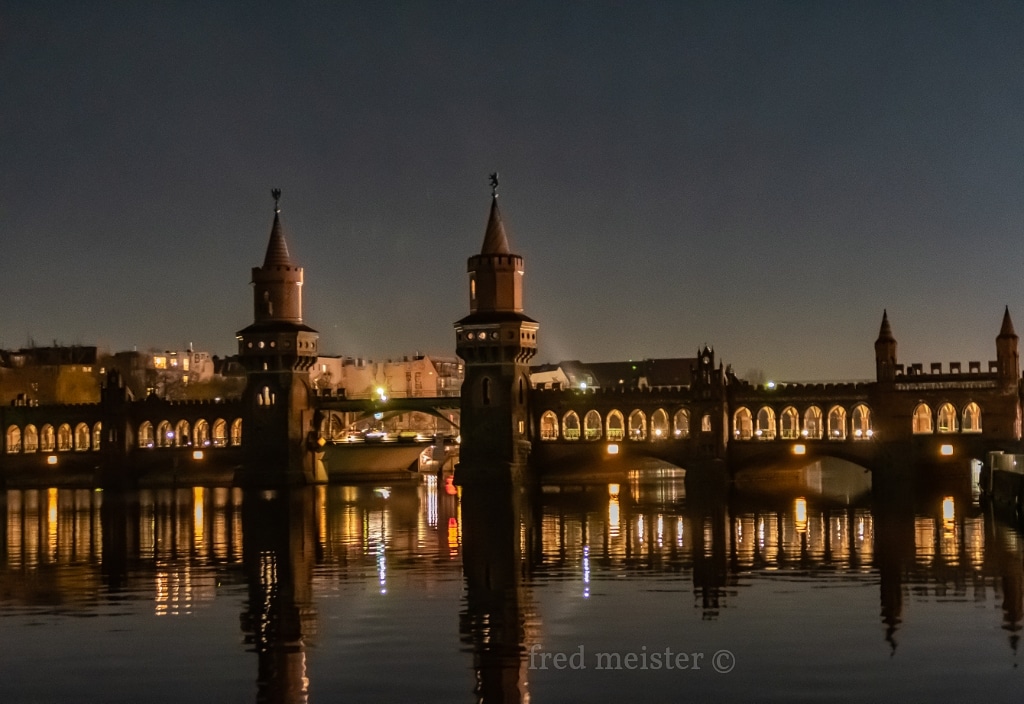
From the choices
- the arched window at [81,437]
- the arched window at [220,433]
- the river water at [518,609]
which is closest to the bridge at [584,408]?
the arched window at [220,433]

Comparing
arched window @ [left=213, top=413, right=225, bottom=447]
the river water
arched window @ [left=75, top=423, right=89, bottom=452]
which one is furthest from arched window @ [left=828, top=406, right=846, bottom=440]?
arched window @ [left=75, top=423, right=89, bottom=452]

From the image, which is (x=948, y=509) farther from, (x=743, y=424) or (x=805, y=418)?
(x=743, y=424)

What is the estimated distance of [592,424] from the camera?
11512 cm

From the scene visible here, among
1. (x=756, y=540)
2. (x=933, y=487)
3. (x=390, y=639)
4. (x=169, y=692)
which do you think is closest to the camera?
(x=169, y=692)

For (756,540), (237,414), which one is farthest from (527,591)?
(237,414)

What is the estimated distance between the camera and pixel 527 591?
140ft

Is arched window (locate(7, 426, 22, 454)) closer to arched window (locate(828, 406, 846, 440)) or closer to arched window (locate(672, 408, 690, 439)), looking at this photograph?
arched window (locate(672, 408, 690, 439))

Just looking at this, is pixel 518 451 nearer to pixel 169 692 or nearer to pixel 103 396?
pixel 103 396

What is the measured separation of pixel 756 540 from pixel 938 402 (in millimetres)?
48711

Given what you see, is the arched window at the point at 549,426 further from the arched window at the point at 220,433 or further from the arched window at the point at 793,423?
the arched window at the point at 220,433
